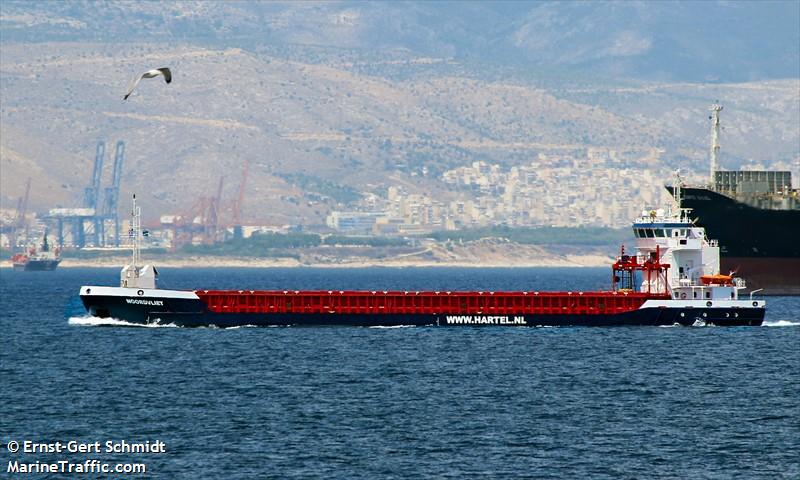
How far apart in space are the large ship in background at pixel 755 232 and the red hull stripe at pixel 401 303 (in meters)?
39.9

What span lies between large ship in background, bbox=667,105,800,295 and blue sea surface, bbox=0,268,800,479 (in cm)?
3524

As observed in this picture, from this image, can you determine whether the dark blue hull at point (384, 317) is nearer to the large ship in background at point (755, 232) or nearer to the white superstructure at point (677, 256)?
the white superstructure at point (677, 256)

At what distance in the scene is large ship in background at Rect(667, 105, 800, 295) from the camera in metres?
144

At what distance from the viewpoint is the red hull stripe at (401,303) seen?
105m

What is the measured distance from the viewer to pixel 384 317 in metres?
106

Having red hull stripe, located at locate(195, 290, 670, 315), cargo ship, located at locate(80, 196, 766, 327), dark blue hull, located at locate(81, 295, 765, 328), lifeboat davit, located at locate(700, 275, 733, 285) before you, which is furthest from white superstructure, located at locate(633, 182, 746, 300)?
dark blue hull, located at locate(81, 295, 765, 328)

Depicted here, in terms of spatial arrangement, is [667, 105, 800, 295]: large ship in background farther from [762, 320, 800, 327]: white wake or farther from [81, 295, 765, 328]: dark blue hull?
[81, 295, 765, 328]: dark blue hull

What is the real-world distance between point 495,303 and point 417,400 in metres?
30.9

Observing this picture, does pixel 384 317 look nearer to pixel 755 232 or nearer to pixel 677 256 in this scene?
pixel 677 256

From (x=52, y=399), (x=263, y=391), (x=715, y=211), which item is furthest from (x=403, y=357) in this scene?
(x=715, y=211)

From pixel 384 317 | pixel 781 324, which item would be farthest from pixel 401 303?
pixel 781 324

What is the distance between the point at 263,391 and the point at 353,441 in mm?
14123

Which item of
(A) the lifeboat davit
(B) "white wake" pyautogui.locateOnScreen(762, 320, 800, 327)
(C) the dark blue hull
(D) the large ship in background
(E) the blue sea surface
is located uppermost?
(D) the large ship in background

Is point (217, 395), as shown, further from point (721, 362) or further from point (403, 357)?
point (721, 362)
